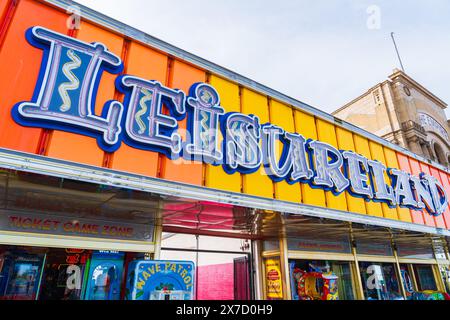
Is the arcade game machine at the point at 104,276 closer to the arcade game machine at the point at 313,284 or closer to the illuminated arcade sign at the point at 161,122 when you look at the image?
the illuminated arcade sign at the point at 161,122

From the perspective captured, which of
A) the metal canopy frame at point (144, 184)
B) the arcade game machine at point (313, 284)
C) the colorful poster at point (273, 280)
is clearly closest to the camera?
the metal canopy frame at point (144, 184)

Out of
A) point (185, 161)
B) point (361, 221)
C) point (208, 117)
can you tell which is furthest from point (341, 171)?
point (185, 161)

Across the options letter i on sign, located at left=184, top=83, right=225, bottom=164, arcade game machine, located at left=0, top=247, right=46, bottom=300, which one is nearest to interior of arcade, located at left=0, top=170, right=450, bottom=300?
arcade game machine, located at left=0, top=247, right=46, bottom=300

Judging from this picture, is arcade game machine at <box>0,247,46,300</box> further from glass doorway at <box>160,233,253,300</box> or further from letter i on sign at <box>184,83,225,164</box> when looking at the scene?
letter i on sign at <box>184,83,225,164</box>

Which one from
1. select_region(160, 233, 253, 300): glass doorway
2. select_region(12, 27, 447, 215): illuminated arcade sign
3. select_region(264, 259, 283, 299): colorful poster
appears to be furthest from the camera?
select_region(264, 259, 283, 299): colorful poster

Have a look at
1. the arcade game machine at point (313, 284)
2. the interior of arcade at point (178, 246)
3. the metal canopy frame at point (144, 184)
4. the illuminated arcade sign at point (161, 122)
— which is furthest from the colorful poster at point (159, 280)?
the arcade game machine at point (313, 284)

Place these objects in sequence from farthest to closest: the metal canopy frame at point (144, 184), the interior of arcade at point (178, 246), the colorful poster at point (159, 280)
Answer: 1. the colorful poster at point (159, 280)
2. the interior of arcade at point (178, 246)
3. the metal canopy frame at point (144, 184)

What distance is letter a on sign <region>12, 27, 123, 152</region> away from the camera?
4.04 meters

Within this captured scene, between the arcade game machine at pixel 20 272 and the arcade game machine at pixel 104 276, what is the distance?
0.90 m

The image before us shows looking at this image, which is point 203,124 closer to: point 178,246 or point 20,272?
point 178,246

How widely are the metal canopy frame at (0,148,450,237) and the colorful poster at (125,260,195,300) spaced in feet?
5.22

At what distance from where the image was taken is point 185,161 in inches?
208

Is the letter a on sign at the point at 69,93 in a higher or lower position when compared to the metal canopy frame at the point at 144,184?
higher

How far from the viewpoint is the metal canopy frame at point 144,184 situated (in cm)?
364
